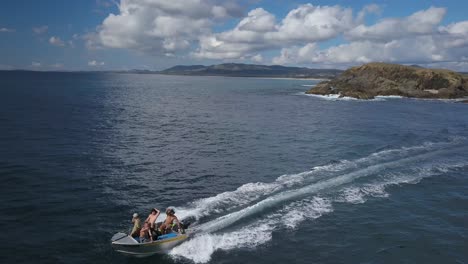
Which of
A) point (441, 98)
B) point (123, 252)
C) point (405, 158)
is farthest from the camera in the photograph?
point (441, 98)

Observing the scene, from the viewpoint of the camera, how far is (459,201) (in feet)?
95.9

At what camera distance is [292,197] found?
28984 millimetres

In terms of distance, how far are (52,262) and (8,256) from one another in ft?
8.29

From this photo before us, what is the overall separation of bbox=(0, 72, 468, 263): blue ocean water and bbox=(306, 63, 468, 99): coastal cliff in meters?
77.1

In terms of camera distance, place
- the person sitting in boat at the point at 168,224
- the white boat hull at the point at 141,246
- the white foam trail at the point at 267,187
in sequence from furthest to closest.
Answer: the white foam trail at the point at 267,187
the person sitting in boat at the point at 168,224
the white boat hull at the point at 141,246

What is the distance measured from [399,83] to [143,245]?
133501 millimetres

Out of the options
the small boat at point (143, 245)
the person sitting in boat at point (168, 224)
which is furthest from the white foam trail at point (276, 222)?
the person sitting in boat at point (168, 224)

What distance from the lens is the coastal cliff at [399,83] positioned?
4988 inches

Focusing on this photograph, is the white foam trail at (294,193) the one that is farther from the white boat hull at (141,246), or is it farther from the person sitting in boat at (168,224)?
the white boat hull at (141,246)

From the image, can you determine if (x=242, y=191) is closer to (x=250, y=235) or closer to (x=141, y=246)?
(x=250, y=235)

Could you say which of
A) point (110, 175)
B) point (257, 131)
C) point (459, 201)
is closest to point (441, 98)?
point (257, 131)

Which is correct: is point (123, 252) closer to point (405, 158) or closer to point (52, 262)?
point (52, 262)

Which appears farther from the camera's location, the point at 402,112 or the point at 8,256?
the point at 402,112

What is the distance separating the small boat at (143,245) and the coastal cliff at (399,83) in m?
109
